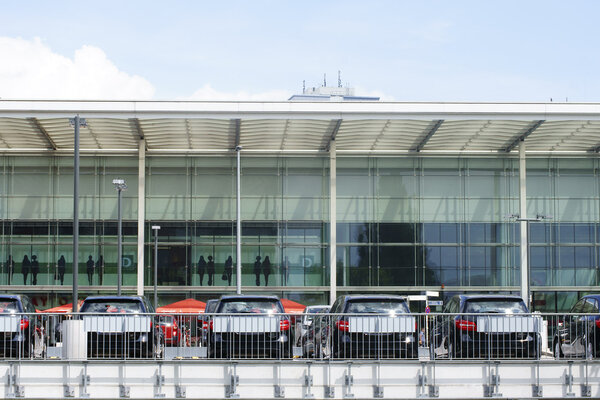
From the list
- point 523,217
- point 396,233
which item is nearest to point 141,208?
point 396,233

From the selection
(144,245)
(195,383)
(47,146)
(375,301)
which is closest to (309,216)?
(144,245)

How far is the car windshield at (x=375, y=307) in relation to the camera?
19062 mm

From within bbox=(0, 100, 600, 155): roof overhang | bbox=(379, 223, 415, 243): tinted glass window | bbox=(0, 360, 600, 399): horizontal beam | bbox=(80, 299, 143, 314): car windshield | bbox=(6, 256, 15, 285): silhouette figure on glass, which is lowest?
bbox=(0, 360, 600, 399): horizontal beam

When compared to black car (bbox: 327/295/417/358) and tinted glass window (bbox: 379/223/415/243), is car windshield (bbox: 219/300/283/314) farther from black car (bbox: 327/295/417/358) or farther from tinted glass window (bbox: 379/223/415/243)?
tinted glass window (bbox: 379/223/415/243)

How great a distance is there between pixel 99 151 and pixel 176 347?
29.9 meters

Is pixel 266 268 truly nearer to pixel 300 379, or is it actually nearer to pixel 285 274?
pixel 285 274

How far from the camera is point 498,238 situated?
46.3 meters

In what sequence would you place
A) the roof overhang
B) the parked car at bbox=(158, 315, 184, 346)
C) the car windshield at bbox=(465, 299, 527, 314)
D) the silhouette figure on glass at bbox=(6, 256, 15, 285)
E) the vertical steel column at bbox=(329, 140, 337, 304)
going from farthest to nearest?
1. the silhouette figure on glass at bbox=(6, 256, 15, 285)
2. the vertical steel column at bbox=(329, 140, 337, 304)
3. the roof overhang
4. the car windshield at bbox=(465, 299, 527, 314)
5. the parked car at bbox=(158, 315, 184, 346)

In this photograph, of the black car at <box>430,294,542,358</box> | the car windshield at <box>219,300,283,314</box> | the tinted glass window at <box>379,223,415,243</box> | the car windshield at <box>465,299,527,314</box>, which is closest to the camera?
the black car at <box>430,294,542,358</box>

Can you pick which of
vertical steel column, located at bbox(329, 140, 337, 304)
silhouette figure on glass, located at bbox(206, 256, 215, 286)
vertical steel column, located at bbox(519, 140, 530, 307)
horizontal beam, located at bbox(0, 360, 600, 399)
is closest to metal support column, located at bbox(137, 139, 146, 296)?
silhouette figure on glass, located at bbox(206, 256, 215, 286)

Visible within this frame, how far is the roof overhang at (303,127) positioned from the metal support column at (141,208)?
650 mm

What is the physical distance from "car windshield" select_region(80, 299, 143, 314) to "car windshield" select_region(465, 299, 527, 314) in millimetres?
6928

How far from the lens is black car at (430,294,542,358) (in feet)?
56.1

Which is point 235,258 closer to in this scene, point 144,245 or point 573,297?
point 144,245
